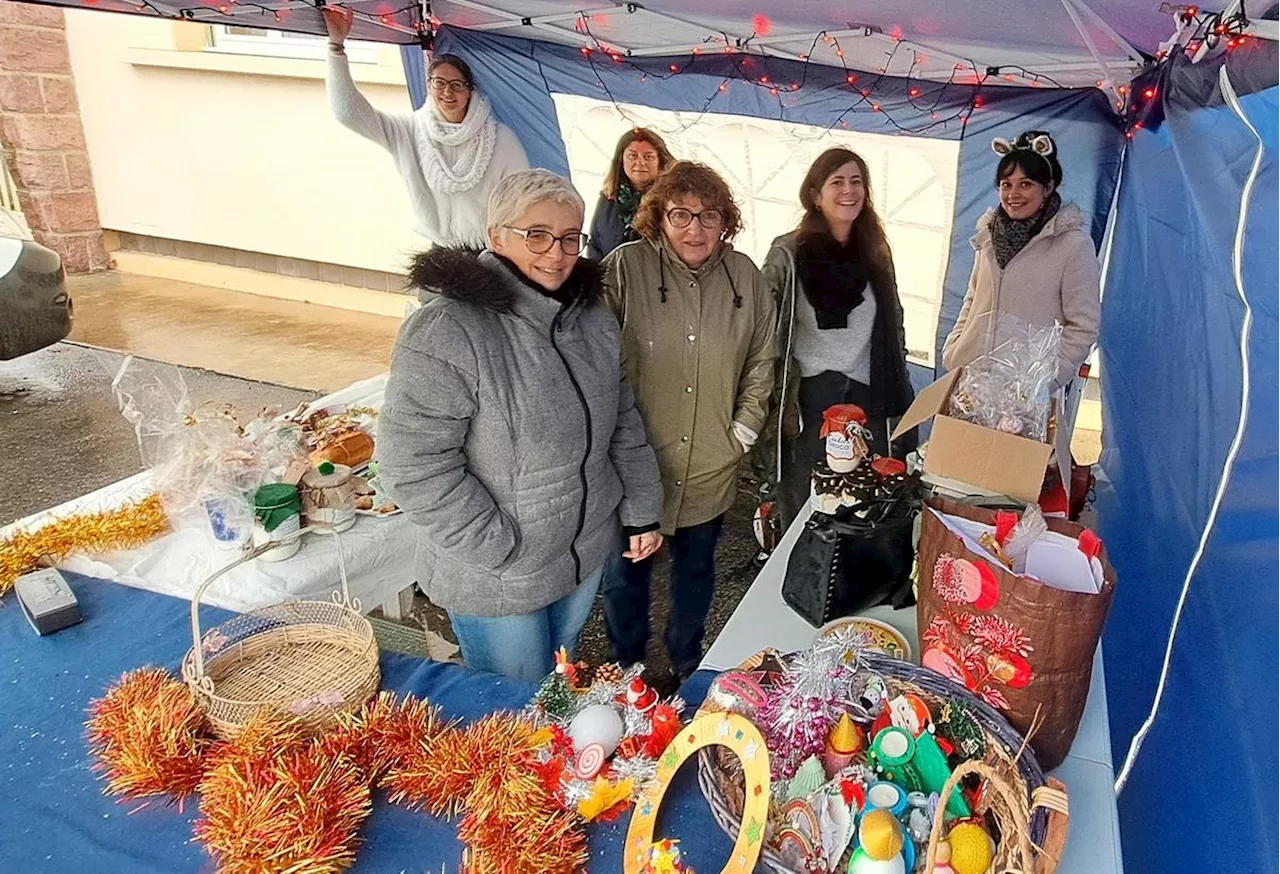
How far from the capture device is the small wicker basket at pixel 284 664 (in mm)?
1352

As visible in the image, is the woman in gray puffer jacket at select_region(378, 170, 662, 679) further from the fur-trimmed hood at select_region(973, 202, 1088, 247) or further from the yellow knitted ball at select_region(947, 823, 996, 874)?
the fur-trimmed hood at select_region(973, 202, 1088, 247)

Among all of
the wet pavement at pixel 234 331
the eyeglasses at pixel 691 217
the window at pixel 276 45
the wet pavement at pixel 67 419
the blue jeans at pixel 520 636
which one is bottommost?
the wet pavement at pixel 67 419

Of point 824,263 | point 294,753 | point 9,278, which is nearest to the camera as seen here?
point 294,753

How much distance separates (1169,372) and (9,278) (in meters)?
6.32

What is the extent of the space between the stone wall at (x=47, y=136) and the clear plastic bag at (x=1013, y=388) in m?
9.04

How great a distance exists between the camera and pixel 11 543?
1919mm

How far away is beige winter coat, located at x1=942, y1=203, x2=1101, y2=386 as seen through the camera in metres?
2.88

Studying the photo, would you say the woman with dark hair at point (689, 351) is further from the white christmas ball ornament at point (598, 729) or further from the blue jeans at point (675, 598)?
the white christmas ball ornament at point (598, 729)

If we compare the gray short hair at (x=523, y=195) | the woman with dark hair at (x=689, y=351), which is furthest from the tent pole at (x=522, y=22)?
the gray short hair at (x=523, y=195)

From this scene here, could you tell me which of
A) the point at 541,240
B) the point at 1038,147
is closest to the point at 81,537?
the point at 541,240

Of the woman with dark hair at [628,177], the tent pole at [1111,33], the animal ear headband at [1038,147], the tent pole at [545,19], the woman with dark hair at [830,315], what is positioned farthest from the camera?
the tent pole at [545,19]

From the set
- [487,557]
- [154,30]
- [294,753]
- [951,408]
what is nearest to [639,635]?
[487,557]

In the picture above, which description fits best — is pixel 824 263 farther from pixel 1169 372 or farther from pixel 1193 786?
pixel 1193 786

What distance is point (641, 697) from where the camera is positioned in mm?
1325
